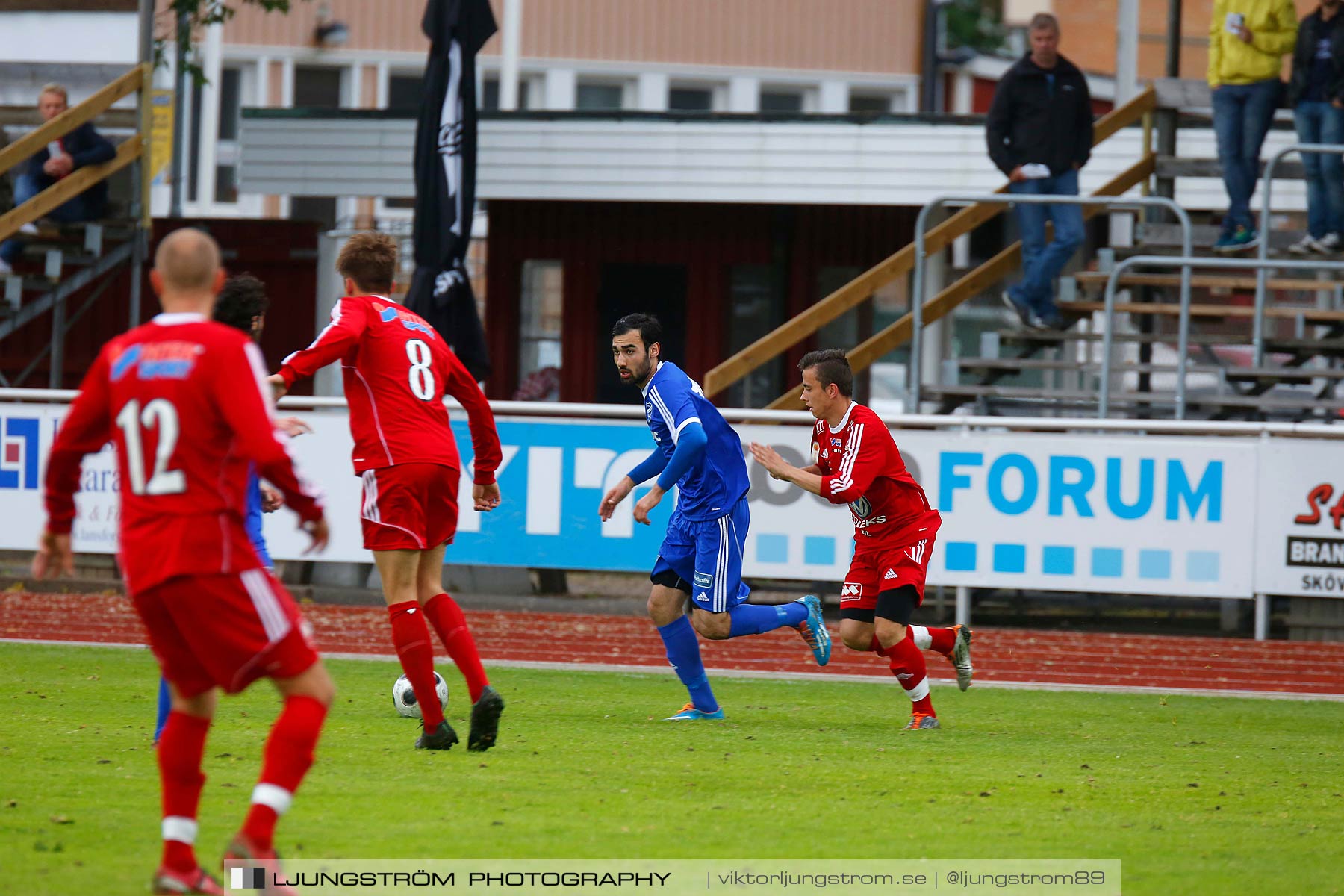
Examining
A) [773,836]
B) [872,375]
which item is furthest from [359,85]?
[773,836]

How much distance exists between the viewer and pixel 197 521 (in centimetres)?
486

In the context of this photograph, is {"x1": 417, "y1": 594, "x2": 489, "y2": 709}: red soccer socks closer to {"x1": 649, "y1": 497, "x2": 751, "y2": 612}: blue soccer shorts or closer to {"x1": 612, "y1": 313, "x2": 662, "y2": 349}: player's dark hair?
{"x1": 649, "y1": 497, "x2": 751, "y2": 612}: blue soccer shorts

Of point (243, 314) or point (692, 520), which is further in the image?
point (692, 520)

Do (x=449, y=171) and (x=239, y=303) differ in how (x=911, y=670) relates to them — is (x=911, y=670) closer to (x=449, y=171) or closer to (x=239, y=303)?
(x=239, y=303)

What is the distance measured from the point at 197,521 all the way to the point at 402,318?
2.87m

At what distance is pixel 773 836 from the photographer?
19.5 feet

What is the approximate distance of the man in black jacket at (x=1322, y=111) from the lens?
50.9 ft

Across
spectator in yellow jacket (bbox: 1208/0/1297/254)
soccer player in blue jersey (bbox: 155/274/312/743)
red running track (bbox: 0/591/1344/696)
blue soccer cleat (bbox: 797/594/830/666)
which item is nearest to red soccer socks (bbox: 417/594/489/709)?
soccer player in blue jersey (bbox: 155/274/312/743)

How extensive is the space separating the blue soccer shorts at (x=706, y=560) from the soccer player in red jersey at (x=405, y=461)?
1527mm

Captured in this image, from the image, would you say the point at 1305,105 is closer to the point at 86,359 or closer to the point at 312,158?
the point at 312,158

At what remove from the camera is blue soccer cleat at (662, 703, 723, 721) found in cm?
896

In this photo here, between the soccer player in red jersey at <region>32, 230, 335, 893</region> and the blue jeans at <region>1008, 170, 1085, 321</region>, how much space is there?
38.4ft

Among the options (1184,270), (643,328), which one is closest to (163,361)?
(643,328)

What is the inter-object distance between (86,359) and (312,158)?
3.59 m
